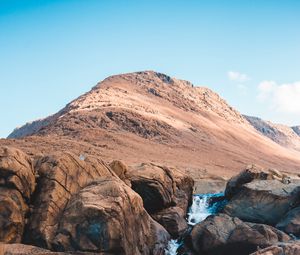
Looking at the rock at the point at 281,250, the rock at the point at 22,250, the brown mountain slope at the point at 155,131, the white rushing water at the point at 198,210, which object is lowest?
the white rushing water at the point at 198,210

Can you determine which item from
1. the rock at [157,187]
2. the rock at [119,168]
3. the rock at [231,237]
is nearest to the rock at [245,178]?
the rock at [157,187]

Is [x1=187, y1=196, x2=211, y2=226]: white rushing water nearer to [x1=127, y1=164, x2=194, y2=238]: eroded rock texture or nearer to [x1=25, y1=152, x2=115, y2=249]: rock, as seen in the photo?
[x1=127, y1=164, x2=194, y2=238]: eroded rock texture

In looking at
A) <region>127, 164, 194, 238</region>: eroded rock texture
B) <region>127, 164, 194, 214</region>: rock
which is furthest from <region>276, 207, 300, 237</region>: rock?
<region>127, 164, 194, 214</region>: rock

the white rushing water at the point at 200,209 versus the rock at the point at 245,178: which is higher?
the rock at the point at 245,178

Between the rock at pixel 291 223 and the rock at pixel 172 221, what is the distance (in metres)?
7.67

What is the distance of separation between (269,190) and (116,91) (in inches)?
4779

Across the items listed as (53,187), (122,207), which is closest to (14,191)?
(53,187)

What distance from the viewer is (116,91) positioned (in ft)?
511

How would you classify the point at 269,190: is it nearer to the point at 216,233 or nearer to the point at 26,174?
the point at 216,233

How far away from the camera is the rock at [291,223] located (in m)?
32.7

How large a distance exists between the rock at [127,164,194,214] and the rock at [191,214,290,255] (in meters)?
5.62

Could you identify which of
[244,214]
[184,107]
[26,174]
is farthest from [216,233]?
[184,107]

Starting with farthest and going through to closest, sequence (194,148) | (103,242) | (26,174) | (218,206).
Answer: (194,148) → (218,206) → (26,174) → (103,242)

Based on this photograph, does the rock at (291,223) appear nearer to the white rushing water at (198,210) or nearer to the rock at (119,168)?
the white rushing water at (198,210)
